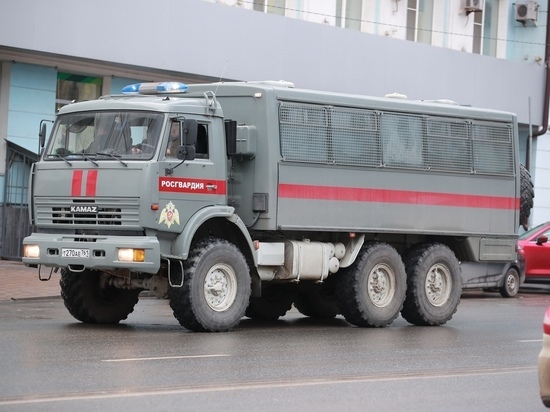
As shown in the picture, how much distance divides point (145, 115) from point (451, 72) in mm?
19941

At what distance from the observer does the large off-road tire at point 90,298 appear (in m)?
16.9

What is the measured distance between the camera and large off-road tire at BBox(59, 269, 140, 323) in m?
A: 16.9

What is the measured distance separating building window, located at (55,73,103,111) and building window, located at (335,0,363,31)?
7.20 m

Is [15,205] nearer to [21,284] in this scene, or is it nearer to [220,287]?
[21,284]

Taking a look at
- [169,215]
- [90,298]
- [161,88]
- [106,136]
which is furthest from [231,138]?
[90,298]

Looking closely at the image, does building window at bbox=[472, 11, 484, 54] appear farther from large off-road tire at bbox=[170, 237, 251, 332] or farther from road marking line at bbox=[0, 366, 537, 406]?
road marking line at bbox=[0, 366, 537, 406]

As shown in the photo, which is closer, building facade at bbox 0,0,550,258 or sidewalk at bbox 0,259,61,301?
sidewalk at bbox 0,259,61,301

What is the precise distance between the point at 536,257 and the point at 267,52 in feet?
24.6

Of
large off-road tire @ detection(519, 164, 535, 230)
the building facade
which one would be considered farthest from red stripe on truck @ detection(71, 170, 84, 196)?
large off-road tire @ detection(519, 164, 535, 230)

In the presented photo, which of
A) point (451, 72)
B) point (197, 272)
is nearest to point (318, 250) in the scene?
point (197, 272)

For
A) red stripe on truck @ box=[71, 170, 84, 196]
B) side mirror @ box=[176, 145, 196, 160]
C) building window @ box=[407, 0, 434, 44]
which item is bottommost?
red stripe on truck @ box=[71, 170, 84, 196]

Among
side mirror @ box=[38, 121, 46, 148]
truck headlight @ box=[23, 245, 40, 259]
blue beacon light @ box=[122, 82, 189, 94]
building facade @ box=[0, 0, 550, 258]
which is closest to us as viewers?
truck headlight @ box=[23, 245, 40, 259]

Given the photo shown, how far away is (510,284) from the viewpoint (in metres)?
27.1

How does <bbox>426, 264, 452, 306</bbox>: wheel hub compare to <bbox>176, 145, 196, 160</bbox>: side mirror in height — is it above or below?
below
